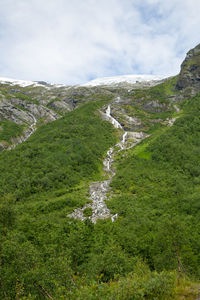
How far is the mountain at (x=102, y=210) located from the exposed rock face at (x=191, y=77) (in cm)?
2260

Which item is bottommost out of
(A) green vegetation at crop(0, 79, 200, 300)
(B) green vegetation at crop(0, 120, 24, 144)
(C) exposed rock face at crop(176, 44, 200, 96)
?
(A) green vegetation at crop(0, 79, 200, 300)

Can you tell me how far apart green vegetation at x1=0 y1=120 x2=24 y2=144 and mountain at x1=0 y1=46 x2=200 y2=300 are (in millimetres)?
504

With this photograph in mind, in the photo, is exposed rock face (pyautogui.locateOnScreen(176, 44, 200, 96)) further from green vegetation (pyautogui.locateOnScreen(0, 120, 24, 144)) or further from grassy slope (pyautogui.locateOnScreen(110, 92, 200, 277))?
green vegetation (pyautogui.locateOnScreen(0, 120, 24, 144))

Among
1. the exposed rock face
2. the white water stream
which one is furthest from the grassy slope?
the exposed rock face

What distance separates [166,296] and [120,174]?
146 feet

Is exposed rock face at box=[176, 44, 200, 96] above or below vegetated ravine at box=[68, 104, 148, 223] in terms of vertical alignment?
above

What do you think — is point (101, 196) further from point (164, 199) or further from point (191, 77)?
point (191, 77)

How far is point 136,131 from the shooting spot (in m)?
96.8

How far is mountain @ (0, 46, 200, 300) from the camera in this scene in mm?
14055

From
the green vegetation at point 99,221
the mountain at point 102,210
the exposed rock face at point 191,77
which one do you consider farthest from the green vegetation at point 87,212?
the exposed rock face at point 191,77

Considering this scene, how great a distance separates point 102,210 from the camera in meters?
38.3

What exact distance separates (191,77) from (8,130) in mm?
122019

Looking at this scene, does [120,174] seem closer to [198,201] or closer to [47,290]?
[198,201]

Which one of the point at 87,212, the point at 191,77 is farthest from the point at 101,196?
the point at 191,77
